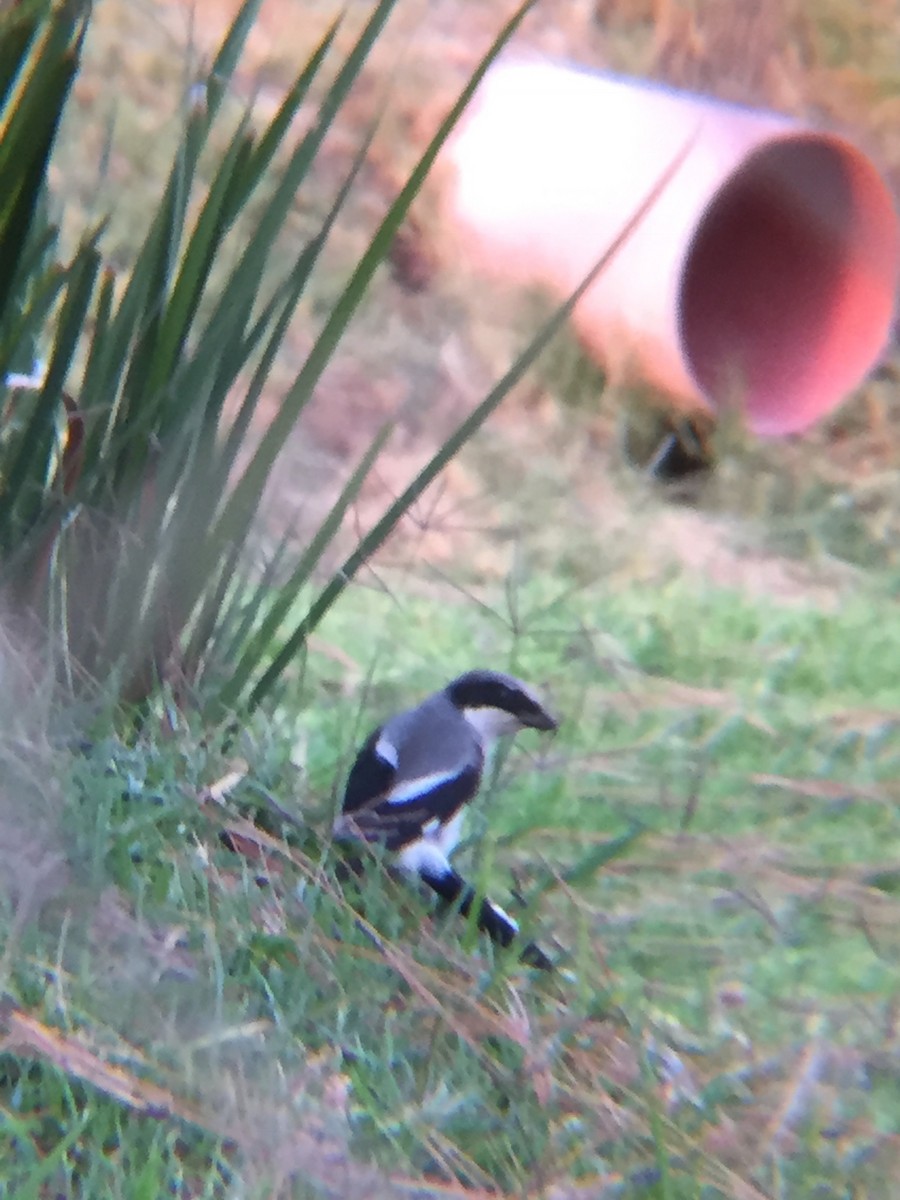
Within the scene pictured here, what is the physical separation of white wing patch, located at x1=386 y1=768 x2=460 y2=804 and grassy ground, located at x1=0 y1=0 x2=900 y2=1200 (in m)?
0.05

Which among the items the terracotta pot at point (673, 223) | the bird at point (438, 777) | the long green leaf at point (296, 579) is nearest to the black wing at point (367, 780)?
the bird at point (438, 777)

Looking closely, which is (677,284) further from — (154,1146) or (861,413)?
(154,1146)

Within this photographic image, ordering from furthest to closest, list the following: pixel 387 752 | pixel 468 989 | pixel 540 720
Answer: pixel 540 720 → pixel 387 752 → pixel 468 989

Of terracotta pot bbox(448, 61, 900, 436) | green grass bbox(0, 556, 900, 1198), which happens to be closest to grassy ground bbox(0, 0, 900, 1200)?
green grass bbox(0, 556, 900, 1198)

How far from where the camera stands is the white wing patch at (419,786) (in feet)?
3.37

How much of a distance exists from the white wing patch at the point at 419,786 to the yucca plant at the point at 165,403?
5.2 inches

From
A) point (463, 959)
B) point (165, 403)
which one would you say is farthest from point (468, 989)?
point (165, 403)

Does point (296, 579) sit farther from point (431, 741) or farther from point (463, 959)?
point (463, 959)

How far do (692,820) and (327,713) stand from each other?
0.35m

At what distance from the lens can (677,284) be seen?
289cm

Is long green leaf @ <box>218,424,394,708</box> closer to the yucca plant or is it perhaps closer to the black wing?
the yucca plant

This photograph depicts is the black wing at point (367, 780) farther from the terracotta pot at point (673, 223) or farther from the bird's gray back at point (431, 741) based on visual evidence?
the terracotta pot at point (673, 223)

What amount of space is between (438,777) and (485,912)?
146 mm

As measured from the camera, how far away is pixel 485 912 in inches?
37.3
